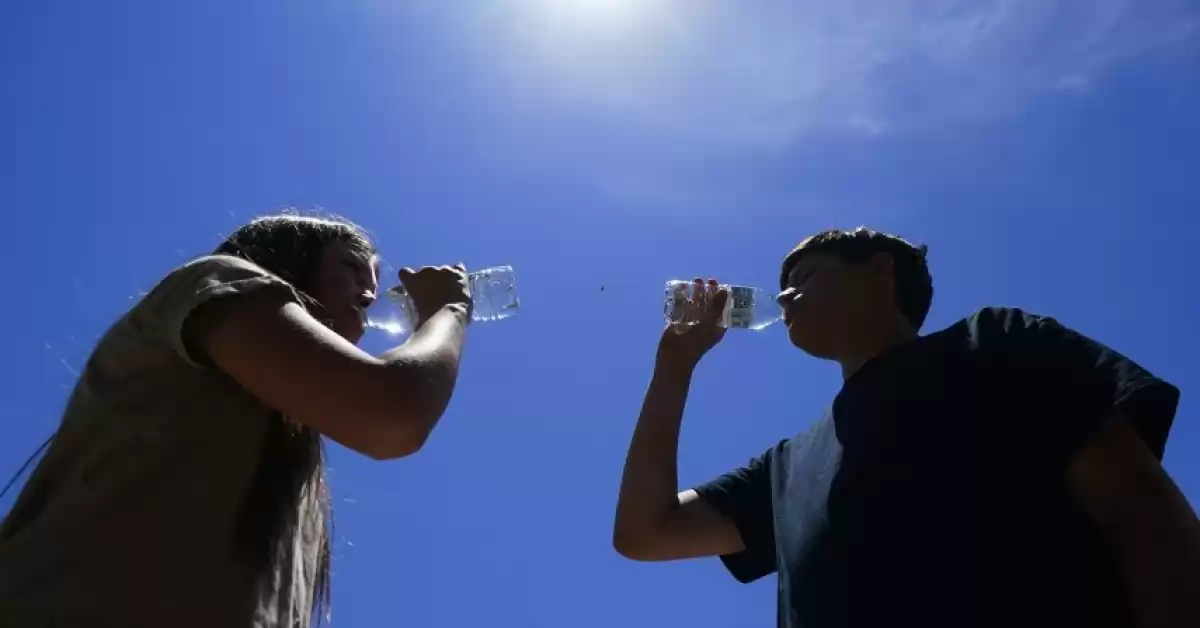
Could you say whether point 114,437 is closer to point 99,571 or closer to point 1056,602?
point 99,571

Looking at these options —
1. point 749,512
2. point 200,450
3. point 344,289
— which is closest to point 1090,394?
point 749,512

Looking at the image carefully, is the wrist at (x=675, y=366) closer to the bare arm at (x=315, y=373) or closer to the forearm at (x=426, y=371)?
the forearm at (x=426, y=371)

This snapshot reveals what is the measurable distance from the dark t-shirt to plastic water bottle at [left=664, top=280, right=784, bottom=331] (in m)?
1.17

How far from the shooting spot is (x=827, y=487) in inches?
124

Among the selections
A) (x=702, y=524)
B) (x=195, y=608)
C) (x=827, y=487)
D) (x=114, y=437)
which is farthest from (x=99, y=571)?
(x=702, y=524)

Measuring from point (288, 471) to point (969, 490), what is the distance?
1.91 metres

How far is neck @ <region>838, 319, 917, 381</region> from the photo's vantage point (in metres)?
3.81

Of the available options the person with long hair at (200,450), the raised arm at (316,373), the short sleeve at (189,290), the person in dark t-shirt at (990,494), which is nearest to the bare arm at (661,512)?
the person in dark t-shirt at (990,494)

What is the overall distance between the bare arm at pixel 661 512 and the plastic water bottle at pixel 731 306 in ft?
2.26

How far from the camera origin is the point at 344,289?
2594mm

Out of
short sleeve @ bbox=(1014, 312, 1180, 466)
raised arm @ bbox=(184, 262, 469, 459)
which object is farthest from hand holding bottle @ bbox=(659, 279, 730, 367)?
raised arm @ bbox=(184, 262, 469, 459)

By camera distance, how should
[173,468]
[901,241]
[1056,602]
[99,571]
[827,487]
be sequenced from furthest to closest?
[901,241], [827,487], [1056,602], [173,468], [99,571]

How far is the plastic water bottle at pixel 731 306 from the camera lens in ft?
15.1

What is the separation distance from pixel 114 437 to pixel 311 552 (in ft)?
1.90
